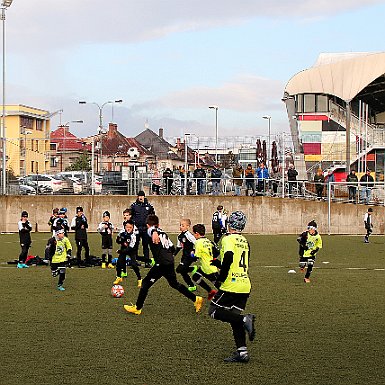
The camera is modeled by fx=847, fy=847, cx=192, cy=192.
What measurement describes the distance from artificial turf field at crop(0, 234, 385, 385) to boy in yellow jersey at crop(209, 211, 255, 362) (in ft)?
1.31

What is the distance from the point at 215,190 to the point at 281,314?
27869 millimetres

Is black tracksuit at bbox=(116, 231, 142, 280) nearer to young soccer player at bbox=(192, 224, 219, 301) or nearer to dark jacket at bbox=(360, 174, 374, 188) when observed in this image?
young soccer player at bbox=(192, 224, 219, 301)

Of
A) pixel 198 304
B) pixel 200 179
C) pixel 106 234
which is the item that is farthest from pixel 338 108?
pixel 198 304

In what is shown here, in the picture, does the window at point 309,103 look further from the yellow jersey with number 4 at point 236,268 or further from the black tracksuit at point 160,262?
the yellow jersey with number 4 at point 236,268

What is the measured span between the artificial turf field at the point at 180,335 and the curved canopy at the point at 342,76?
155 ft

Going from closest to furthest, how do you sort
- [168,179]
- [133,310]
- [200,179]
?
[133,310] < [200,179] < [168,179]

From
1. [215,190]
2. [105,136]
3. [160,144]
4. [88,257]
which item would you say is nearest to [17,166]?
[215,190]

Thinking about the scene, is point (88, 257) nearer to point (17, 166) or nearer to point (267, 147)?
point (17, 166)

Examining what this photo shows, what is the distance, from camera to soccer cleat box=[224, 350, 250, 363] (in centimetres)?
981

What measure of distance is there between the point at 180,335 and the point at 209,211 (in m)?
29.1

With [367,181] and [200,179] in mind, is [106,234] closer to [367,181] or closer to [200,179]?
[200,179]

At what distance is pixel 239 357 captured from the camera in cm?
985

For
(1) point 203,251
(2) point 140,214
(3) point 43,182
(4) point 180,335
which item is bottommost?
(4) point 180,335

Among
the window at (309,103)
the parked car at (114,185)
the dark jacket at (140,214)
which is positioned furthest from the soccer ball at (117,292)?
the window at (309,103)
